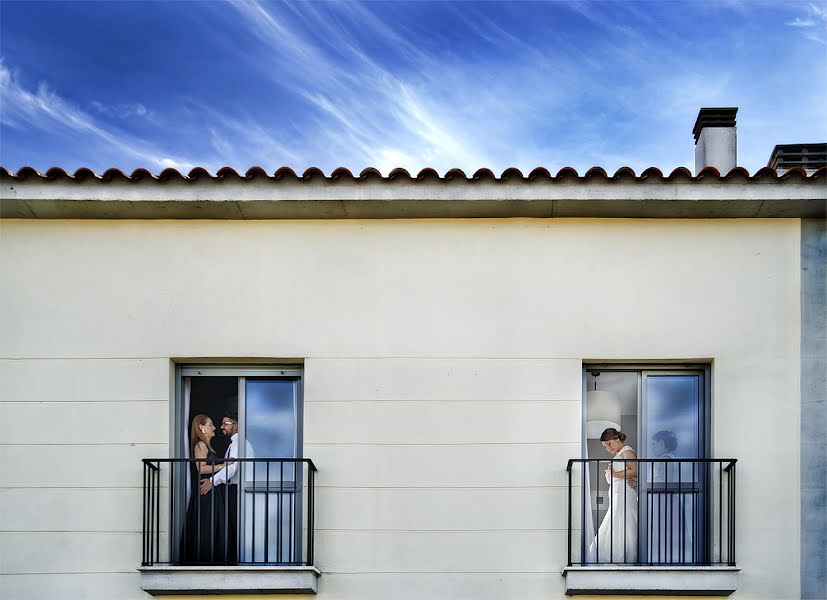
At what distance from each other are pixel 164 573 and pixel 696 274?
5416mm

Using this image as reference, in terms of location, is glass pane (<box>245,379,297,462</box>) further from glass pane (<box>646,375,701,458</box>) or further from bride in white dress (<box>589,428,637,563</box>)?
glass pane (<box>646,375,701,458</box>)

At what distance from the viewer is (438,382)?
743 cm

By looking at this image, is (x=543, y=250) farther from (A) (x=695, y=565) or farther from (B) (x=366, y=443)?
(A) (x=695, y=565)

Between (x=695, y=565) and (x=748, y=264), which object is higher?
(x=748, y=264)

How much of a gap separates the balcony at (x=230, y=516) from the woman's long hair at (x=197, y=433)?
178 millimetres

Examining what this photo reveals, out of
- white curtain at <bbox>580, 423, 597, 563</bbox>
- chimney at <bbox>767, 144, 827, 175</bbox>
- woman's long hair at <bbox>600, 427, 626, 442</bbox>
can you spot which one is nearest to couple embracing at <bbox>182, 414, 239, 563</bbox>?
white curtain at <bbox>580, 423, 597, 563</bbox>

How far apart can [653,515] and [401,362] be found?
2.66 m

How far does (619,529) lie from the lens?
7398mm

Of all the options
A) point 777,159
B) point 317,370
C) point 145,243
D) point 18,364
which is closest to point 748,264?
point 777,159

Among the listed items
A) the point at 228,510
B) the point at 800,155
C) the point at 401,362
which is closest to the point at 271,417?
the point at 228,510

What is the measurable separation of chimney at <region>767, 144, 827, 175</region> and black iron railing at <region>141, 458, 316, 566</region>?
6.39m

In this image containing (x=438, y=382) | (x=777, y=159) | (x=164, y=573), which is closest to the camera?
(x=164, y=573)

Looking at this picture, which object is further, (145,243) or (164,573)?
(145,243)

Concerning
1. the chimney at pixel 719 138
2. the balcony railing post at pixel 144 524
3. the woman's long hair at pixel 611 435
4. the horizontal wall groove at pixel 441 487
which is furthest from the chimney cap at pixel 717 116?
the balcony railing post at pixel 144 524
